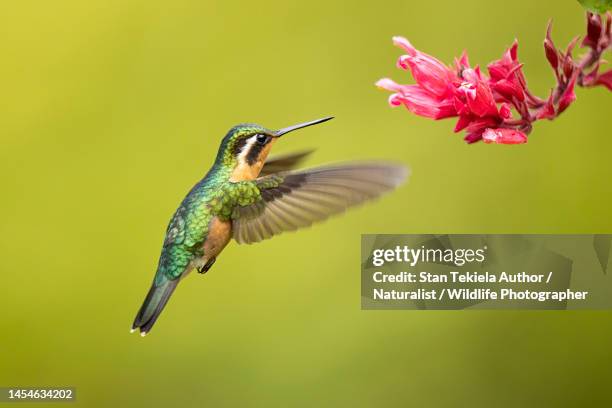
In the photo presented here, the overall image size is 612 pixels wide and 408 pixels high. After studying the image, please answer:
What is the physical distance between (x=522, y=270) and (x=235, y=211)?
4.25 feet

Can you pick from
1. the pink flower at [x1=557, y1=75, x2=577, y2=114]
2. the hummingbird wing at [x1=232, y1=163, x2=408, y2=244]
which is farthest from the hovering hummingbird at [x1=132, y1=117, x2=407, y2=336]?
the pink flower at [x1=557, y1=75, x2=577, y2=114]

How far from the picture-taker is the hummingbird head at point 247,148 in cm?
166

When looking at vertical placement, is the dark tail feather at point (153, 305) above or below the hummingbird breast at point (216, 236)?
below

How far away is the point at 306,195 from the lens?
1.62 meters

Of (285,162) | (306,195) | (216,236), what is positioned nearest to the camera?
(306,195)

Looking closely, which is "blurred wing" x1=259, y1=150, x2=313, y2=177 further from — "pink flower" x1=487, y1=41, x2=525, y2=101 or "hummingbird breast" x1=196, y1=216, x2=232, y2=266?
"pink flower" x1=487, y1=41, x2=525, y2=101

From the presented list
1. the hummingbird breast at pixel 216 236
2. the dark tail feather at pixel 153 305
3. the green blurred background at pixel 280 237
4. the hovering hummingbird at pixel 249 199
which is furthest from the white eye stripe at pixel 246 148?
the green blurred background at pixel 280 237

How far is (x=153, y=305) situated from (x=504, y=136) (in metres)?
1.07

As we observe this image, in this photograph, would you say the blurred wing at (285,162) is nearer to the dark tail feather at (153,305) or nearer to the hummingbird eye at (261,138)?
the hummingbird eye at (261,138)

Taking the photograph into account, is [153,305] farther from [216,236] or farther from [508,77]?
[508,77]

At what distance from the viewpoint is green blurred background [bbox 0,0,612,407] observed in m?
2.83

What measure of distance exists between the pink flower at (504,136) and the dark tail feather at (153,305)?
3.15 ft

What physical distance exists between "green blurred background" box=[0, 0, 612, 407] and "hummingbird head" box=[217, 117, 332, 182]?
104cm

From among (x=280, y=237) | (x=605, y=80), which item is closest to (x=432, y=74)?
(x=605, y=80)
